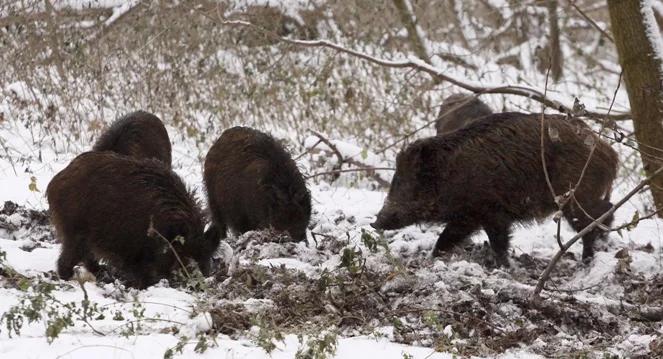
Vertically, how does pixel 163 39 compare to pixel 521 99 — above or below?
above

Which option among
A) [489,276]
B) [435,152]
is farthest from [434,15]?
[489,276]

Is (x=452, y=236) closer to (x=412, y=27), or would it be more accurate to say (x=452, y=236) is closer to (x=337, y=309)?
(x=337, y=309)

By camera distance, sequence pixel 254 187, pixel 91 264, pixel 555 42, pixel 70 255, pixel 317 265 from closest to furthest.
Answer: pixel 70 255 < pixel 91 264 < pixel 317 265 < pixel 254 187 < pixel 555 42

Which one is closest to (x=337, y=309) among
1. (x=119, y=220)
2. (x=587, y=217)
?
(x=119, y=220)

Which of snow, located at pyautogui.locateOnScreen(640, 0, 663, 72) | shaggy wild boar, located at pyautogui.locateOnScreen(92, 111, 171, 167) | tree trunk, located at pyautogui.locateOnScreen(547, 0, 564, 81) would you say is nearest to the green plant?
shaggy wild boar, located at pyautogui.locateOnScreen(92, 111, 171, 167)

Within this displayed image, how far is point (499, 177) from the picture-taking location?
7215 millimetres

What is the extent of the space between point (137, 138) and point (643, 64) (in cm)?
433

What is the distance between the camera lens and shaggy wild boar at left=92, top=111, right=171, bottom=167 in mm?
7664

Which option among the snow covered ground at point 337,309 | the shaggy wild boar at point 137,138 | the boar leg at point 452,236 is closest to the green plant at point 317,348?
the snow covered ground at point 337,309

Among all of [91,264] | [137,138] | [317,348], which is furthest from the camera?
[137,138]

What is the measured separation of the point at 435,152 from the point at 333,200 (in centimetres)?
211

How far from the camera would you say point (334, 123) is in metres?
12.1

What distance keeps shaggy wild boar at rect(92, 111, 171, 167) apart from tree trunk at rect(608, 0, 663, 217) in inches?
157

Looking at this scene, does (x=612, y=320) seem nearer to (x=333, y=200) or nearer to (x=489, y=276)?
(x=489, y=276)
